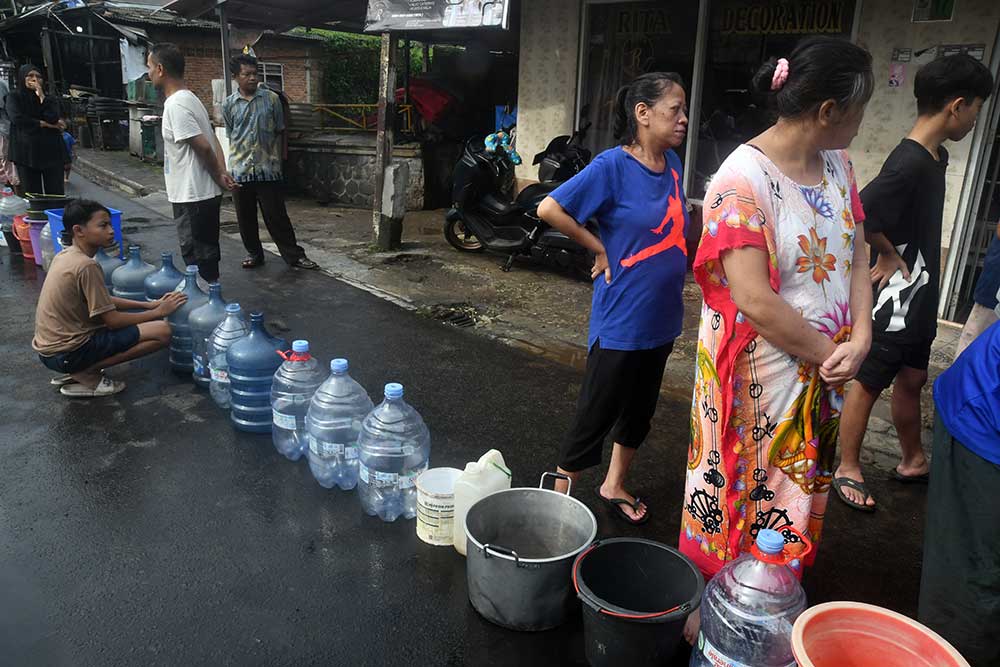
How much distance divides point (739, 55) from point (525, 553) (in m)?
6.55

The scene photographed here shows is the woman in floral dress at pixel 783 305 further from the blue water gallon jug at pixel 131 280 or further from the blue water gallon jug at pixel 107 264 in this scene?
the blue water gallon jug at pixel 107 264

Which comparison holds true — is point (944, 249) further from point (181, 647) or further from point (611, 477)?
point (181, 647)

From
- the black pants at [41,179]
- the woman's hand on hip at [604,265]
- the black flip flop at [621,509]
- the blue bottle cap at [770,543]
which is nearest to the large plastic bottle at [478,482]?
the black flip flop at [621,509]

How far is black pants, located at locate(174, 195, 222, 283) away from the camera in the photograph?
5898mm

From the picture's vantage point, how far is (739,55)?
7.59 m

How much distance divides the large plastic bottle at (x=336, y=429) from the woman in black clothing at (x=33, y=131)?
737cm

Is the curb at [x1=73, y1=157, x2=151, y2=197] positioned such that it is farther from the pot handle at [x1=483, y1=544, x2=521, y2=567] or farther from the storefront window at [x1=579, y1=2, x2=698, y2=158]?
the pot handle at [x1=483, y1=544, x2=521, y2=567]

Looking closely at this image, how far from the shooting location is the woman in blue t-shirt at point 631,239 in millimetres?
2881

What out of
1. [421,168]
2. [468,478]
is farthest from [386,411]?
[421,168]

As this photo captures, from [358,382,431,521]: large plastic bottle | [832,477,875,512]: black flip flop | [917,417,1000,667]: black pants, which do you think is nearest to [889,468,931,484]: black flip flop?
[832,477,875,512]: black flip flop

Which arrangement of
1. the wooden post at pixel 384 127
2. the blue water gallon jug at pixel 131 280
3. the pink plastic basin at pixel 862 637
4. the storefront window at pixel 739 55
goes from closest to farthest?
1. the pink plastic basin at pixel 862 637
2. the blue water gallon jug at pixel 131 280
3. the storefront window at pixel 739 55
4. the wooden post at pixel 384 127

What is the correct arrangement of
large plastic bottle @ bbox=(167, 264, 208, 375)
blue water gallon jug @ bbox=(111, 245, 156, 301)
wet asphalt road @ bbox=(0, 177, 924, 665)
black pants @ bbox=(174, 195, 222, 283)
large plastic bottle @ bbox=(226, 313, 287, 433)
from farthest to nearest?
black pants @ bbox=(174, 195, 222, 283) < blue water gallon jug @ bbox=(111, 245, 156, 301) < large plastic bottle @ bbox=(167, 264, 208, 375) < large plastic bottle @ bbox=(226, 313, 287, 433) < wet asphalt road @ bbox=(0, 177, 924, 665)

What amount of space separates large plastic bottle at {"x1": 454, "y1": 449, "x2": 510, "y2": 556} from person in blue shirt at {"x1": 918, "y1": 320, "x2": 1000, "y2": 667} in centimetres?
156

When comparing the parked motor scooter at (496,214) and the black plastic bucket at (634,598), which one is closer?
the black plastic bucket at (634,598)
